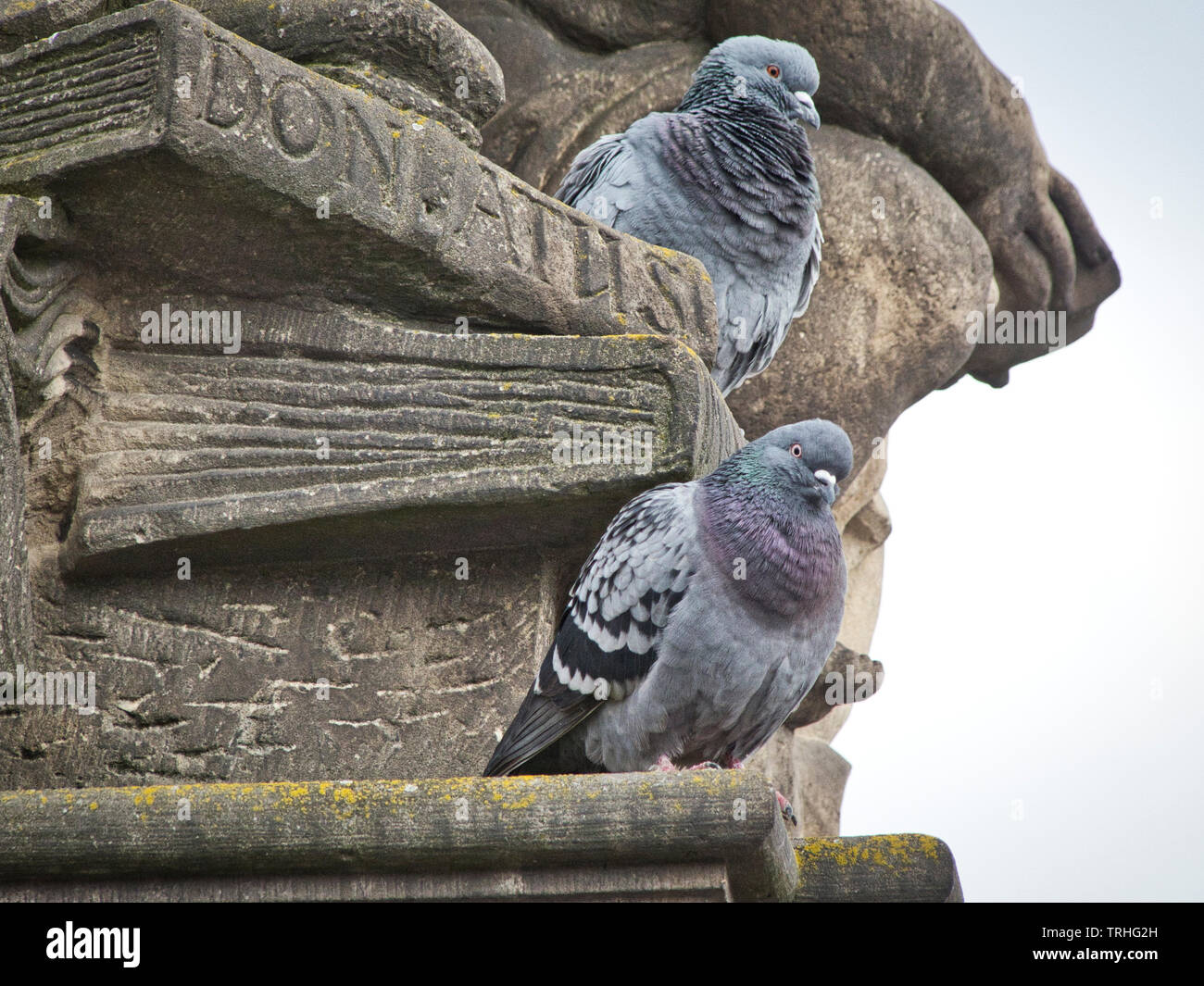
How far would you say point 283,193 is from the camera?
3.91 meters

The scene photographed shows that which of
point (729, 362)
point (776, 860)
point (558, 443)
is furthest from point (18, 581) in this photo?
point (729, 362)

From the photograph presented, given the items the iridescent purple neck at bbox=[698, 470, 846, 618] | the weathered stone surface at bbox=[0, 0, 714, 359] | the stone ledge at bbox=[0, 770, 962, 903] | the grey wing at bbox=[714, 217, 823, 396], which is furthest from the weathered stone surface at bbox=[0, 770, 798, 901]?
the grey wing at bbox=[714, 217, 823, 396]

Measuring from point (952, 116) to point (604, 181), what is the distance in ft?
5.65

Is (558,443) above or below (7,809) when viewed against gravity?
above

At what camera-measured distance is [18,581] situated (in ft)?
12.4

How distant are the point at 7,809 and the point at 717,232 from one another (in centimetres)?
296

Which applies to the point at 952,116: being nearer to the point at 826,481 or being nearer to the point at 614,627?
the point at 826,481

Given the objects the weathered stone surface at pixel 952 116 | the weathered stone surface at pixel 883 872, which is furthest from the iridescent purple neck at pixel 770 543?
the weathered stone surface at pixel 952 116

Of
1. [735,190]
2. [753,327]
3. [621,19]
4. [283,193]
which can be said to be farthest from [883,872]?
[621,19]

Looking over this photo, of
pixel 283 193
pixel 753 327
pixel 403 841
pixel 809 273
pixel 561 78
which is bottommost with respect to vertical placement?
pixel 403 841
